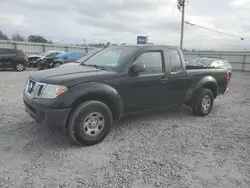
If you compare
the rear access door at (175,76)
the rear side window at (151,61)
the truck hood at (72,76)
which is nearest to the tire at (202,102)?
the rear access door at (175,76)

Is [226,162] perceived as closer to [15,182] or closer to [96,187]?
[96,187]

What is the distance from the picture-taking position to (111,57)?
4898mm

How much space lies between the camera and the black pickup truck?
12.4ft

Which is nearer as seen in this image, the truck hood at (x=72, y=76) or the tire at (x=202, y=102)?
the truck hood at (x=72, y=76)

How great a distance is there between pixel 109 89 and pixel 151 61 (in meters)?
1.27

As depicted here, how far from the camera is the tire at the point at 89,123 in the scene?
12.6 feet

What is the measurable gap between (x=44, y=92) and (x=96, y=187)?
1756 mm

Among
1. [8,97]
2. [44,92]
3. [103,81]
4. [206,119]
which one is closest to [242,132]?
[206,119]

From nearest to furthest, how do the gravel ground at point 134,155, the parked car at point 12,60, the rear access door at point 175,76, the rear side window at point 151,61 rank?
the gravel ground at point 134,155 < the rear side window at point 151,61 < the rear access door at point 175,76 < the parked car at point 12,60

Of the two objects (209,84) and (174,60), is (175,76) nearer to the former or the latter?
(174,60)

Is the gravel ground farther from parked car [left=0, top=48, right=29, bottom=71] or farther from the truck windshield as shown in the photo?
parked car [left=0, top=48, right=29, bottom=71]

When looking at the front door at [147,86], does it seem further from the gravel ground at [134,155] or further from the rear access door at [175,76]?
the gravel ground at [134,155]

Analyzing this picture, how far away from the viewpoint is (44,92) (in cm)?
381

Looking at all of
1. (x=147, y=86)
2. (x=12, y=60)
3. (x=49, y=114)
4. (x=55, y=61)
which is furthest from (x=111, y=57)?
(x=12, y=60)
